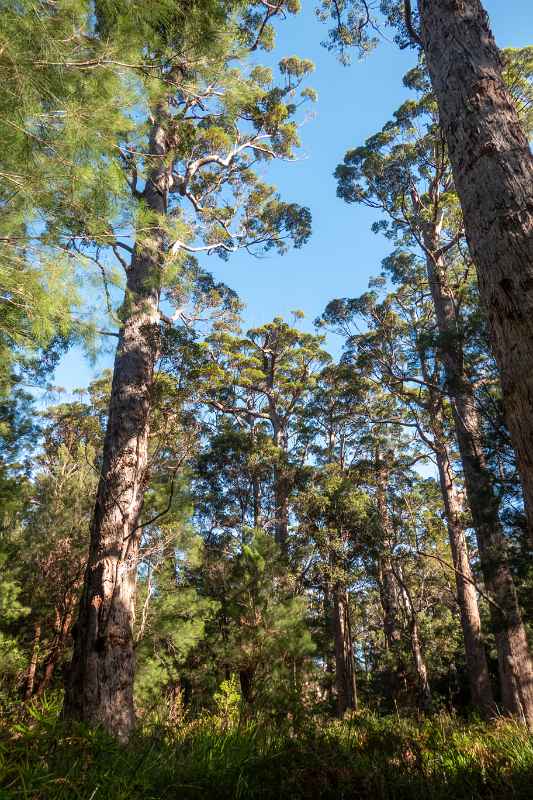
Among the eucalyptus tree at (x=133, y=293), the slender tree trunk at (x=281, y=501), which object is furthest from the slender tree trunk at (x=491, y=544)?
the slender tree trunk at (x=281, y=501)

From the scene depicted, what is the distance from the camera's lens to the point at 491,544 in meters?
7.06

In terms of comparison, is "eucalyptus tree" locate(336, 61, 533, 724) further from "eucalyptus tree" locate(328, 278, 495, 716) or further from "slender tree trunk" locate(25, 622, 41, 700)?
"slender tree trunk" locate(25, 622, 41, 700)

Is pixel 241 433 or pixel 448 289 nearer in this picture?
pixel 448 289

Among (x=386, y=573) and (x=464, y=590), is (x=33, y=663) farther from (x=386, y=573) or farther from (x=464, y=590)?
(x=386, y=573)

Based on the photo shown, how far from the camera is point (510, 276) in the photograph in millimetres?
2088

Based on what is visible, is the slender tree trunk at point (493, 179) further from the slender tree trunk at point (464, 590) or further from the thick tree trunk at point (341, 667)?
the thick tree trunk at point (341, 667)

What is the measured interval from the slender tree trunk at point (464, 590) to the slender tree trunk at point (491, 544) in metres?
0.53

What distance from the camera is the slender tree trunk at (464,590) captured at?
25.9 feet

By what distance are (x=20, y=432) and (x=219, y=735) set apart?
31.5ft

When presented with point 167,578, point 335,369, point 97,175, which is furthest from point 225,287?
point 97,175

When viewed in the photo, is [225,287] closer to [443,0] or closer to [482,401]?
[482,401]

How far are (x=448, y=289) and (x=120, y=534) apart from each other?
728 cm

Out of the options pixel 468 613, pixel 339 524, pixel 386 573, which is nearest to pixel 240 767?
pixel 468 613

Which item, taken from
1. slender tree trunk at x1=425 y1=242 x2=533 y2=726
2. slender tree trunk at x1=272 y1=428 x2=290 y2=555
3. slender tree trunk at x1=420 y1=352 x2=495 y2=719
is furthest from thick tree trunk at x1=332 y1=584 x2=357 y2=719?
slender tree trunk at x1=425 y1=242 x2=533 y2=726
